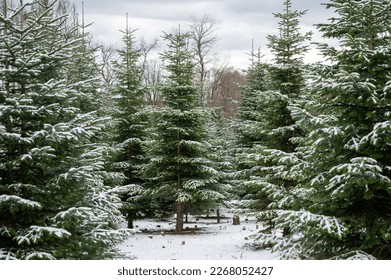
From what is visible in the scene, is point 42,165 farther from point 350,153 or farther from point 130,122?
point 130,122

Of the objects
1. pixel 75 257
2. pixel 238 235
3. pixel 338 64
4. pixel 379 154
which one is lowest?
pixel 238 235

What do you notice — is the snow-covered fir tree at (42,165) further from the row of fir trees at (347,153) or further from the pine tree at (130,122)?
the pine tree at (130,122)

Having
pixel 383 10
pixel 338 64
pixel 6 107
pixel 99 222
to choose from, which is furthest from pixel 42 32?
pixel 383 10

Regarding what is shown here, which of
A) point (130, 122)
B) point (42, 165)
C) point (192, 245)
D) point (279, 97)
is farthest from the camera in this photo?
point (130, 122)

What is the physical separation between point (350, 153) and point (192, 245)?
345 inches

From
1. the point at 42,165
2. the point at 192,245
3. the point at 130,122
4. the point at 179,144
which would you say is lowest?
the point at 192,245

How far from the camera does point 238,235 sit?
16.5 metres

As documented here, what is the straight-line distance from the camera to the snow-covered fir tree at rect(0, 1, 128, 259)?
6.00 m

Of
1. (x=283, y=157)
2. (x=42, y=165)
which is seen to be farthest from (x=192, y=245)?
(x=42, y=165)

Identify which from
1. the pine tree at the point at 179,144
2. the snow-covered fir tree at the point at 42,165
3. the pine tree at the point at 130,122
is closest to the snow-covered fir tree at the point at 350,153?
the snow-covered fir tree at the point at 42,165

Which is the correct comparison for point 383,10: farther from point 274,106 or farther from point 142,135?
point 142,135

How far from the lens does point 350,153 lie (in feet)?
21.2
